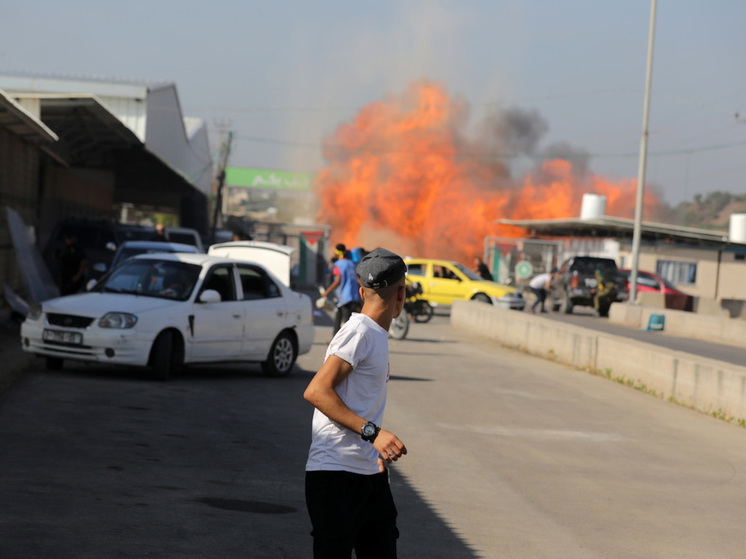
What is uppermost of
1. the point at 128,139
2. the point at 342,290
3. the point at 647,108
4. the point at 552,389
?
the point at 647,108

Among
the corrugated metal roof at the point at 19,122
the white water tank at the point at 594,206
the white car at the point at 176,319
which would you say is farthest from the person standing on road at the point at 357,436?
the white water tank at the point at 594,206

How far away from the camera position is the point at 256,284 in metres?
14.4

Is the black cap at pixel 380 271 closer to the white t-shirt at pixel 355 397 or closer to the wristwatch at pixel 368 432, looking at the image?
the white t-shirt at pixel 355 397

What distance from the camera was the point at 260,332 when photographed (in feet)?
45.9

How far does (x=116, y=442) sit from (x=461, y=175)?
2231 inches

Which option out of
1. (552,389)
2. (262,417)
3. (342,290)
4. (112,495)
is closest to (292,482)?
(112,495)

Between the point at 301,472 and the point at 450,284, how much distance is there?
85.7 feet

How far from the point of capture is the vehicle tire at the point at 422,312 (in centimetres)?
2933

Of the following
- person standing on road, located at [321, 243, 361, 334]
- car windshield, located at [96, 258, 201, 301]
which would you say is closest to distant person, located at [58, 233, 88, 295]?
person standing on road, located at [321, 243, 361, 334]

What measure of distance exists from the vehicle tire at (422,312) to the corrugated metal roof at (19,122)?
1083 cm

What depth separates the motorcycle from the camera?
27.7 m

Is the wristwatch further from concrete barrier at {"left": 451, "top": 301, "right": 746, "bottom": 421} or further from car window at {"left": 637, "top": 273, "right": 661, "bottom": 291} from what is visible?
car window at {"left": 637, "top": 273, "right": 661, "bottom": 291}

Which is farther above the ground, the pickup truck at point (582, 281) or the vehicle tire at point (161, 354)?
the pickup truck at point (582, 281)

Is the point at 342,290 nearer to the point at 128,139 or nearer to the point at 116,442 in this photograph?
the point at 116,442
